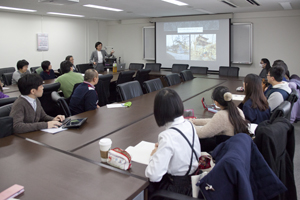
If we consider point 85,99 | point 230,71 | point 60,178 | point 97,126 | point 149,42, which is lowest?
point 60,178

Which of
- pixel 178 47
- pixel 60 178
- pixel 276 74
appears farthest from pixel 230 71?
pixel 60 178

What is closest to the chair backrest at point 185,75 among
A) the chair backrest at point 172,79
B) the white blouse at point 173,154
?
the chair backrest at point 172,79

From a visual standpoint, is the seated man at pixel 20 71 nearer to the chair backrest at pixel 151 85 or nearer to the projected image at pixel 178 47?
the chair backrest at pixel 151 85

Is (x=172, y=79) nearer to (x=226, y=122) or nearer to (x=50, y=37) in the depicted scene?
(x=226, y=122)

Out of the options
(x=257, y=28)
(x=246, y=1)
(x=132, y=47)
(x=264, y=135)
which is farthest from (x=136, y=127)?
(x=132, y=47)

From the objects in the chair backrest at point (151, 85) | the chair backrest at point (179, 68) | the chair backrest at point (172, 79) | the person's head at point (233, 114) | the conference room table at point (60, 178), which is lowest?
the conference room table at point (60, 178)

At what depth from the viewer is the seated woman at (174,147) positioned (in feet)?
5.45

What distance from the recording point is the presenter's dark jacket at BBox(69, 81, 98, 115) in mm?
3418

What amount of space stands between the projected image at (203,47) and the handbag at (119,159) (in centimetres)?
791

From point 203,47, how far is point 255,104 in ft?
22.1

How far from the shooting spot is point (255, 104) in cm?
295

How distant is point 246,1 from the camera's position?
20.3 ft

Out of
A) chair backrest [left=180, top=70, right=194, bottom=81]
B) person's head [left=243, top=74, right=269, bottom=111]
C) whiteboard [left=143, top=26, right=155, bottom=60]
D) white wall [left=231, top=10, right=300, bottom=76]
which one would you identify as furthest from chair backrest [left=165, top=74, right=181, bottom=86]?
whiteboard [left=143, top=26, right=155, bottom=60]

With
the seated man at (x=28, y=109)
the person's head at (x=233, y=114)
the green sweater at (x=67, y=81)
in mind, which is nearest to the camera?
the person's head at (x=233, y=114)
